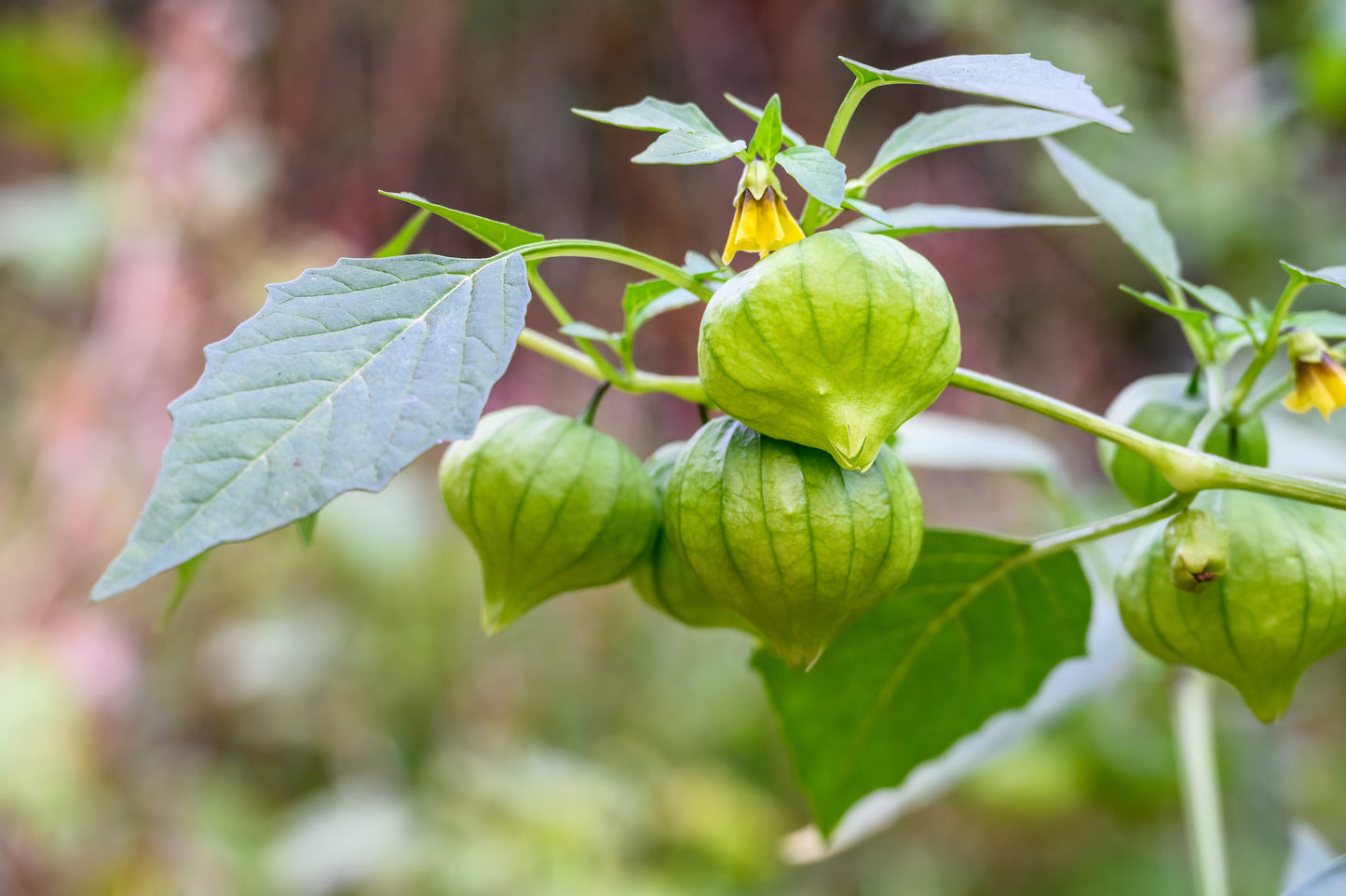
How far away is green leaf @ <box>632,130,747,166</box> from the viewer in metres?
0.45

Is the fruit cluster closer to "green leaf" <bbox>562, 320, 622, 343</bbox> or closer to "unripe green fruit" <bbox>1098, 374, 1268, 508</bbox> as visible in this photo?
"green leaf" <bbox>562, 320, 622, 343</bbox>

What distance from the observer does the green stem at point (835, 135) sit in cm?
49

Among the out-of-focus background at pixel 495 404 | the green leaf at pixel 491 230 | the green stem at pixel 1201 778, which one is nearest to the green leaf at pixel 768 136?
the green leaf at pixel 491 230

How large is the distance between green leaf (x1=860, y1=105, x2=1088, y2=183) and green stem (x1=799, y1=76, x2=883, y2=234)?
50mm

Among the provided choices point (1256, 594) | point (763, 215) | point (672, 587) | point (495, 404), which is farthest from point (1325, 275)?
point (495, 404)

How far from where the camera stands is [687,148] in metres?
0.47

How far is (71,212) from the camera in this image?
2.80 metres

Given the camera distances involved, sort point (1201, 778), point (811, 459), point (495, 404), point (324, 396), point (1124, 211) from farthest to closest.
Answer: point (495, 404) < point (1201, 778) < point (1124, 211) < point (811, 459) < point (324, 396)

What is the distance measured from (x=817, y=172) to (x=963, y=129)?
0.18 metres

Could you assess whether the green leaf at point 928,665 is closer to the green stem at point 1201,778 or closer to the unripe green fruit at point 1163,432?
the unripe green fruit at point 1163,432

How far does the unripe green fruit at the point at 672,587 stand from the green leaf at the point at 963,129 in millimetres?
218

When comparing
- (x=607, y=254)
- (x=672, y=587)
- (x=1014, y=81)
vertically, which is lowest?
(x=672, y=587)

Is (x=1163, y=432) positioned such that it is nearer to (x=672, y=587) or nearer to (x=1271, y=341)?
(x=1271, y=341)

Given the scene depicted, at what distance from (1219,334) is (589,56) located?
3.41 metres
